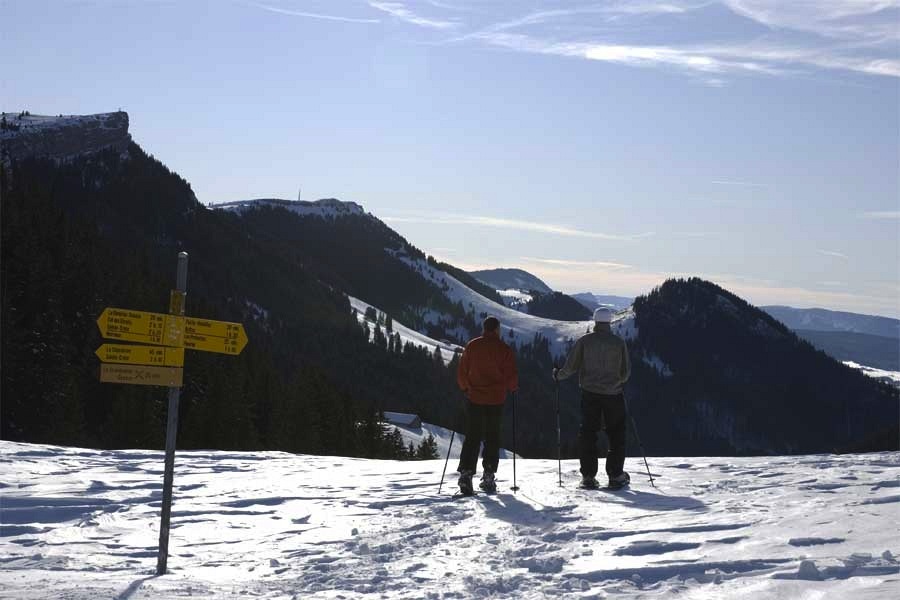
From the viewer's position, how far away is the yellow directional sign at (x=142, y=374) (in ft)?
23.7

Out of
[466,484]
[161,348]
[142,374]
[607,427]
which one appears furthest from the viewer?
[607,427]

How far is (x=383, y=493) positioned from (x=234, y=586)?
5094 mm

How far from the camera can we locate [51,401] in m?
40.0

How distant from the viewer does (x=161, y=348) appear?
7.55m

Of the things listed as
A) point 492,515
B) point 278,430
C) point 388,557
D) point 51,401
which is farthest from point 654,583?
point 278,430

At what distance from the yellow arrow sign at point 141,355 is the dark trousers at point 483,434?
520 centimetres

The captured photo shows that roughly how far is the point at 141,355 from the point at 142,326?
271mm

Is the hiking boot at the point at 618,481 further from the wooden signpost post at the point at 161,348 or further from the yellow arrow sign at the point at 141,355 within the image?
the yellow arrow sign at the point at 141,355

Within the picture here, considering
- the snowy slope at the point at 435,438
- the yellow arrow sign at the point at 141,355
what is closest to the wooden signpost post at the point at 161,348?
the yellow arrow sign at the point at 141,355

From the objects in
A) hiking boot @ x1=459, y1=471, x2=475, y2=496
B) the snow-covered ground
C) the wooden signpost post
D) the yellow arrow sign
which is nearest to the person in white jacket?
the snow-covered ground

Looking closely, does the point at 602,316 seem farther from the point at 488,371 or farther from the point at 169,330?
the point at 169,330

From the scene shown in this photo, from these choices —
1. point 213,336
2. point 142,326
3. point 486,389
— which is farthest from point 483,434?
point 142,326

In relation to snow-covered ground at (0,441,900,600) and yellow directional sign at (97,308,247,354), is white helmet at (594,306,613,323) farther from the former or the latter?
yellow directional sign at (97,308,247,354)

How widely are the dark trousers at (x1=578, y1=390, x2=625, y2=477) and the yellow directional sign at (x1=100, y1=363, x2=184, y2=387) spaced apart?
6329mm
